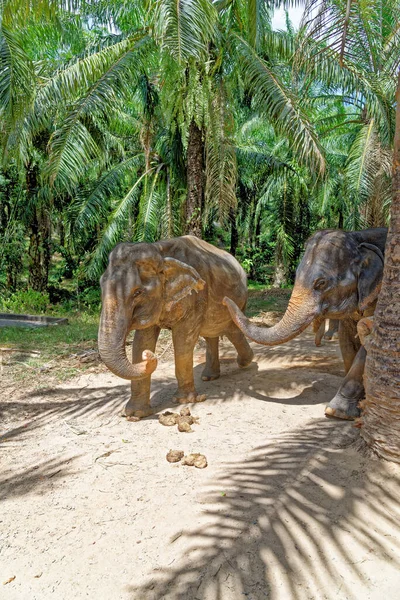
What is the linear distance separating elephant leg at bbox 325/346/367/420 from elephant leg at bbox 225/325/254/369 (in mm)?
2306

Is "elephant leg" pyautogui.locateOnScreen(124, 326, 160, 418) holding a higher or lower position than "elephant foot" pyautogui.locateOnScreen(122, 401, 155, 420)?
Result: higher

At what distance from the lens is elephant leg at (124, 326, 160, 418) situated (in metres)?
5.60

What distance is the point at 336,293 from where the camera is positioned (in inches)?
201

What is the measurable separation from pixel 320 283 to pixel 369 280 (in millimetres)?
507

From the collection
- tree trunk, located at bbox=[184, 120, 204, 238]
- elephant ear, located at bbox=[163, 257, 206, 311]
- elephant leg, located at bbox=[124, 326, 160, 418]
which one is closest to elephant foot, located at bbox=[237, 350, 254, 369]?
elephant leg, located at bbox=[124, 326, 160, 418]

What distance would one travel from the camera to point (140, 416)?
561 cm

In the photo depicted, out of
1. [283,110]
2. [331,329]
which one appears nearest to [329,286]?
[331,329]

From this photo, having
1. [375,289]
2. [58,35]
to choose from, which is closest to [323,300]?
[375,289]

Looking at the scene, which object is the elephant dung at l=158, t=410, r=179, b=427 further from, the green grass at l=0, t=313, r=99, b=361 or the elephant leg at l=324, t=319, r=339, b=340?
the elephant leg at l=324, t=319, r=339, b=340

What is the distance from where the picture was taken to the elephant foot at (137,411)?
5.62 metres

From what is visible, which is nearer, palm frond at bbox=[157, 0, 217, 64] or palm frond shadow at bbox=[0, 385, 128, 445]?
palm frond shadow at bbox=[0, 385, 128, 445]

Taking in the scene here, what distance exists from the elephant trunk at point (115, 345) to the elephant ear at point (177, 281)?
0.77 meters

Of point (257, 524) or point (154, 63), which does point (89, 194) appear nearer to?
point (154, 63)

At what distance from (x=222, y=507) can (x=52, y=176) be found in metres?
7.75
